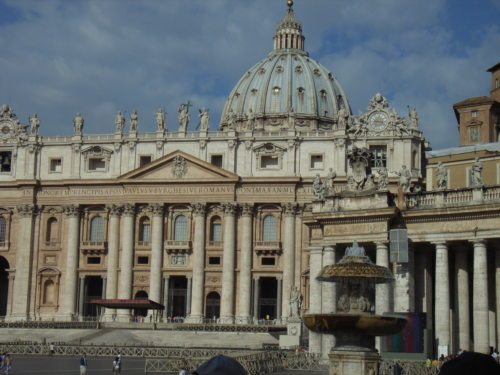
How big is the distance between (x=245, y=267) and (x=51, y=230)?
22242 millimetres

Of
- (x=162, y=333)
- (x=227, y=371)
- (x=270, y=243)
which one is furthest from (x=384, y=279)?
(x=270, y=243)

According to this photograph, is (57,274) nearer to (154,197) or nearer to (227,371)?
(154,197)

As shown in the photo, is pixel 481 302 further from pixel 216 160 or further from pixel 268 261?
pixel 216 160

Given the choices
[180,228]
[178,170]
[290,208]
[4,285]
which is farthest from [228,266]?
[4,285]

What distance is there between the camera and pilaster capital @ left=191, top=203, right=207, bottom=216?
313 feet

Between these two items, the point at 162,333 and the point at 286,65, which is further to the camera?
the point at 286,65

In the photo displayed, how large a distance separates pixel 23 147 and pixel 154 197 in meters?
16.5

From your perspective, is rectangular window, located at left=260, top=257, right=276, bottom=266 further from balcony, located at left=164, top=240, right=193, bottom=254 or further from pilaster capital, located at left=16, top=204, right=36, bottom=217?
pilaster capital, located at left=16, top=204, right=36, bottom=217

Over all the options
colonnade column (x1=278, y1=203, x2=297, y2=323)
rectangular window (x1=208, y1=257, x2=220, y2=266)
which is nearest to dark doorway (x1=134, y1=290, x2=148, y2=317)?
rectangular window (x1=208, y1=257, x2=220, y2=266)

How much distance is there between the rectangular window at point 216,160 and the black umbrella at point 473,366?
92214 millimetres

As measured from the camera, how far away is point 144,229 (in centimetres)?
9856

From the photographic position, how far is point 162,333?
242 ft

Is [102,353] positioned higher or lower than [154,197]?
lower

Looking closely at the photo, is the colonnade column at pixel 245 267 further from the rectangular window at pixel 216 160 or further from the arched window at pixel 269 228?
the rectangular window at pixel 216 160
